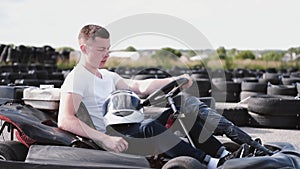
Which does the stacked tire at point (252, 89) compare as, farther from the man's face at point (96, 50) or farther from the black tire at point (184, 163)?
the black tire at point (184, 163)

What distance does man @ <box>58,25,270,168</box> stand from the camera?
9.02 feet

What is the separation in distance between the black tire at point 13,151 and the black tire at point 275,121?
341cm

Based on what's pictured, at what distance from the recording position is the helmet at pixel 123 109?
280 centimetres

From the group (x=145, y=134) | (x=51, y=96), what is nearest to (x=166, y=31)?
(x=145, y=134)

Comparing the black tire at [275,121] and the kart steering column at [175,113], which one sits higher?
the kart steering column at [175,113]

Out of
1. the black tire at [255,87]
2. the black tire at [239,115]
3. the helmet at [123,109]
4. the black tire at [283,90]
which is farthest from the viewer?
the black tire at [255,87]

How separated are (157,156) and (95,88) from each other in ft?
1.74

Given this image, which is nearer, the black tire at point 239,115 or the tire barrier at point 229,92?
the black tire at point 239,115

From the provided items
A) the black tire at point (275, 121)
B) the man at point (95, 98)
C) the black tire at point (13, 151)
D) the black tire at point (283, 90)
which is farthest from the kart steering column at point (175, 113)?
the black tire at point (283, 90)

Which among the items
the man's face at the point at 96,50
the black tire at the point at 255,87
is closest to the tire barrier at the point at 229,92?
the black tire at the point at 255,87

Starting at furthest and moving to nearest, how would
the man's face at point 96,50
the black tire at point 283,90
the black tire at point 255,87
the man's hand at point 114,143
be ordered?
the black tire at point 255,87 < the black tire at point 283,90 < the man's face at point 96,50 < the man's hand at point 114,143

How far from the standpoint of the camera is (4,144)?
9.98ft

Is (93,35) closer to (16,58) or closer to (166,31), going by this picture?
(166,31)

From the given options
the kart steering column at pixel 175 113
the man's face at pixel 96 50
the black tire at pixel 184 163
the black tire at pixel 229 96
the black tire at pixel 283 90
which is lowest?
the black tire at pixel 229 96
